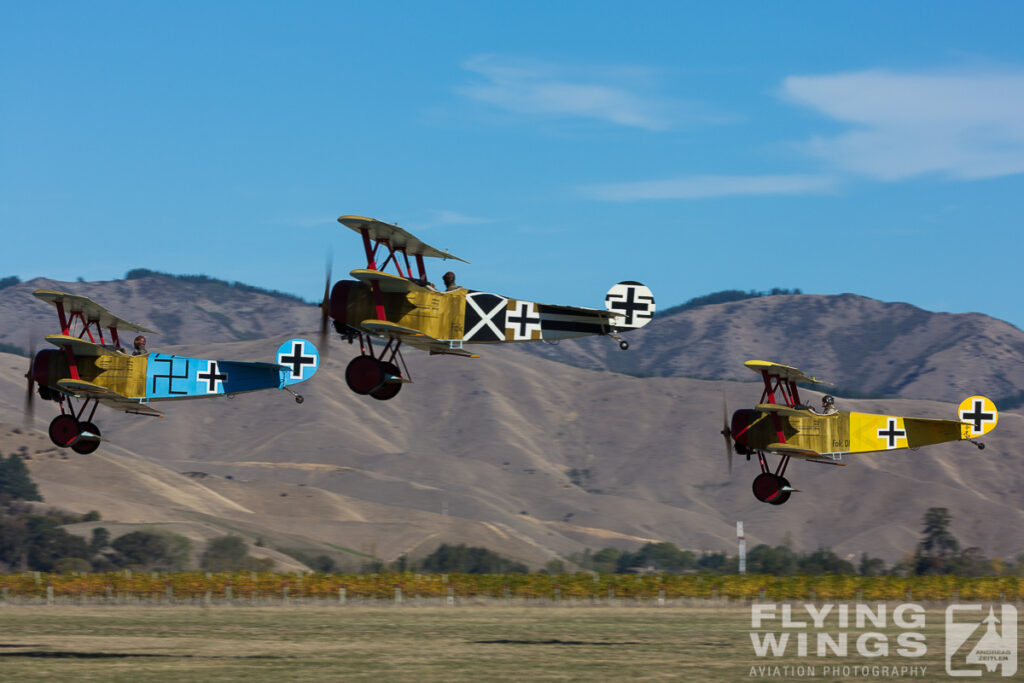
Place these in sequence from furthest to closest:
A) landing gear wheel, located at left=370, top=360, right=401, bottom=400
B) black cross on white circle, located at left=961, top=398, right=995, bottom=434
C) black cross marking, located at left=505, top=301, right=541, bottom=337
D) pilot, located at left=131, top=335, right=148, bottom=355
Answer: black cross on white circle, located at left=961, top=398, right=995, bottom=434, pilot, located at left=131, top=335, right=148, bottom=355, black cross marking, located at left=505, top=301, right=541, bottom=337, landing gear wheel, located at left=370, top=360, right=401, bottom=400

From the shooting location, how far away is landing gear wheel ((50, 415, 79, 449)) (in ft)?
150

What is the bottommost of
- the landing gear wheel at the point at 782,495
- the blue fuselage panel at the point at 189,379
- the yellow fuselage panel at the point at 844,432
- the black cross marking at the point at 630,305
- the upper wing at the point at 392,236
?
the landing gear wheel at the point at 782,495

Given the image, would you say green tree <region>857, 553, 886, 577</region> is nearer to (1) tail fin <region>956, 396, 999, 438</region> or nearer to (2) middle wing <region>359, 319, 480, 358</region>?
(1) tail fin <region>956, 396, 999, 438</region>

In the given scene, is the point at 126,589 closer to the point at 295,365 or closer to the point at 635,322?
the point at 295,365

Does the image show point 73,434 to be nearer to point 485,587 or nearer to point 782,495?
point 782,495

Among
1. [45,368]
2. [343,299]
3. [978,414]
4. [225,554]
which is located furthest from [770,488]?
[225,554]

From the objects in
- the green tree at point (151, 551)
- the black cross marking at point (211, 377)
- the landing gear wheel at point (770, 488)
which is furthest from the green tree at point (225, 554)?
the landing gear wheel at point (770, 488)

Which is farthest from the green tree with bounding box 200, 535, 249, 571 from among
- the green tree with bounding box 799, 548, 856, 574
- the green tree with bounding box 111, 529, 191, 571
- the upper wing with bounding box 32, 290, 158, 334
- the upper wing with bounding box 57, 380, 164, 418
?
the upper wing with bounding box 57, 380, 164, 418

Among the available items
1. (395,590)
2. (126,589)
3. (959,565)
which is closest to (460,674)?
(395,590)

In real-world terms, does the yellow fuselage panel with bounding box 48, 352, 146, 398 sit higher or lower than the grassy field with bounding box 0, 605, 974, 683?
higher

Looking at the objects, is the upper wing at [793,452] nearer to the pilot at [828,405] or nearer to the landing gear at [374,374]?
the pilot at [828,405]

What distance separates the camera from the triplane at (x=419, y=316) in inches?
1554

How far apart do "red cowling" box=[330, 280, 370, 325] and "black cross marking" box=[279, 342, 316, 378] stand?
1026 centimetres

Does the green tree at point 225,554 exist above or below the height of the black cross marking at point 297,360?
below
